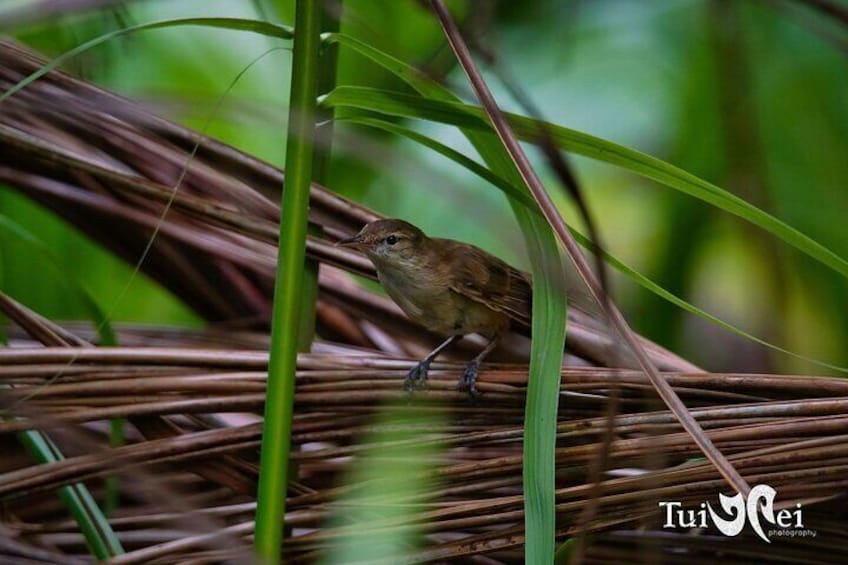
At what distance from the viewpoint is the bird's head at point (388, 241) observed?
2.46 ft

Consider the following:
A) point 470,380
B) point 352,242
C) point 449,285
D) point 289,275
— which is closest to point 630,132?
point 449,285

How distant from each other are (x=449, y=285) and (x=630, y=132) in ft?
1.65

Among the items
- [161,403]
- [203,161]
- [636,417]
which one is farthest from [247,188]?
[636,417]

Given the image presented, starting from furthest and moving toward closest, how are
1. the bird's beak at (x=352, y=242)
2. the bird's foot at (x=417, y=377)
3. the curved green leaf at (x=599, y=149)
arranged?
the bird's beak at (x=352, y=242) → the bird's foot at (x=417, y=377) → the curved green leaf at (x=599, y=149)

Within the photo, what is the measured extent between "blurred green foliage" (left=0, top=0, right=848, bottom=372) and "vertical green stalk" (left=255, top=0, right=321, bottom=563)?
14cm

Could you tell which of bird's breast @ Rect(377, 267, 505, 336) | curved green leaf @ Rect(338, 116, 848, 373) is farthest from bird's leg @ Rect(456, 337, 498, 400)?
bird's breast @ Rect(377, 267, 505, 336)

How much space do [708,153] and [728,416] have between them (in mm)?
552

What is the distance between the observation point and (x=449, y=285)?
37.4 inches

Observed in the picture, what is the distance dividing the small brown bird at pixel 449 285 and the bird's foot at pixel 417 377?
18cm

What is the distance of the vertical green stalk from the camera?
510 mm

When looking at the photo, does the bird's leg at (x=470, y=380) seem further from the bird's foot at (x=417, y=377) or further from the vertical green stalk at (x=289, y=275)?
the vertical green stalk at (x=289, y=275)

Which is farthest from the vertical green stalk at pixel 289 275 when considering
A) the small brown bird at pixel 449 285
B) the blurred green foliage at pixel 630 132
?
the small brown bird at pixel 449 285

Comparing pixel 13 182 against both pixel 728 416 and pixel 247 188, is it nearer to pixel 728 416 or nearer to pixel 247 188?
pixel 247 188

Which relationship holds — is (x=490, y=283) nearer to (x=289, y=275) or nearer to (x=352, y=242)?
(x=352, y=242)
